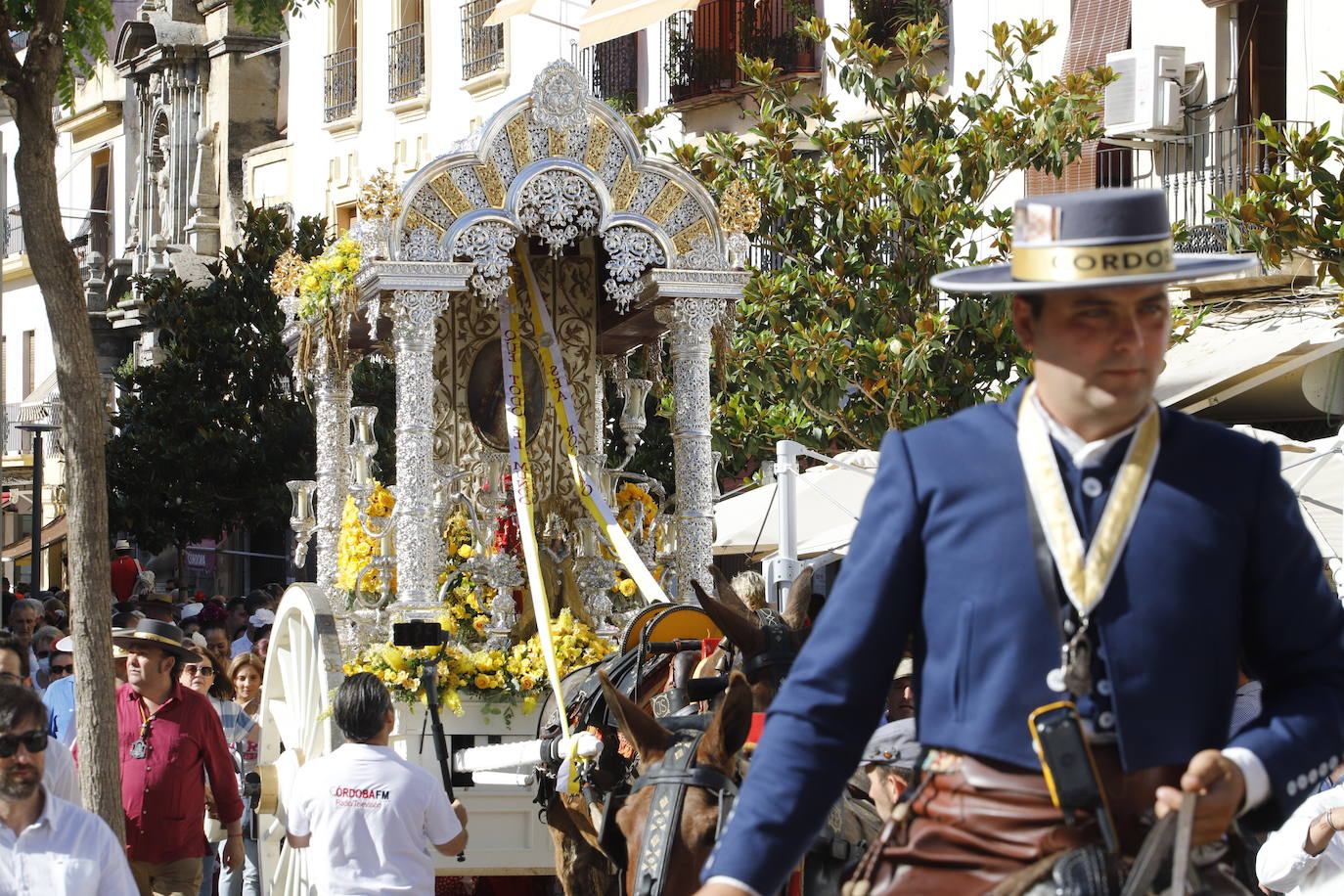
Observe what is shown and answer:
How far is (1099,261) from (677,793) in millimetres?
2879

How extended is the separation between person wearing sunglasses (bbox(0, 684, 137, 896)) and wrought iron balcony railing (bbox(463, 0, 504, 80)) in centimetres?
2073

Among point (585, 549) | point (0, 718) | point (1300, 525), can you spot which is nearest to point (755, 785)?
point (1300, 525)

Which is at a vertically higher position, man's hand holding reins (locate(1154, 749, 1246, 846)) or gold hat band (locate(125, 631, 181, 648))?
man's hand holding reins (locate(1154, 749, 1246, 846))

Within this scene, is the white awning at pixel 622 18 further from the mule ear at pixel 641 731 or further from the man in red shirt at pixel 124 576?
the mule ear at pixel 641 731

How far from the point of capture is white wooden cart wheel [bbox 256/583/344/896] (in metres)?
9.09

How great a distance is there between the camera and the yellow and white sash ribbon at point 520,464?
9305 millimetres

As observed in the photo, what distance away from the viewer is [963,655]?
103 inches

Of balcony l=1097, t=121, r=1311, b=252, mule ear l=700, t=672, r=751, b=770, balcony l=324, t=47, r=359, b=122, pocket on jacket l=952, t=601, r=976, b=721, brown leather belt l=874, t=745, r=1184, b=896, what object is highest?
balcony l=324, t=47, r=359, b=122

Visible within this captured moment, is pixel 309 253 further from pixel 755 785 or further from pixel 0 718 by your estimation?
pixel 755 785

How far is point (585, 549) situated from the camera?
10.4 metres

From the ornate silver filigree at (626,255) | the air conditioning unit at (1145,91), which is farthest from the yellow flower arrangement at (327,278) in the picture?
the air conditioning unit at (1145,91)

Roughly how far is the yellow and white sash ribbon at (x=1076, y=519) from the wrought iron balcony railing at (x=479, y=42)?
23624mm

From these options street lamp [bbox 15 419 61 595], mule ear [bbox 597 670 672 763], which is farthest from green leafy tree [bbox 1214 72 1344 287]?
street lamp [bbox 15 419 61 595]

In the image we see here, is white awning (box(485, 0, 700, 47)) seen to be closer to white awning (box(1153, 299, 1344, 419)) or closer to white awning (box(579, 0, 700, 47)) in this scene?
white awning (box(579, 0, 700, 47))
